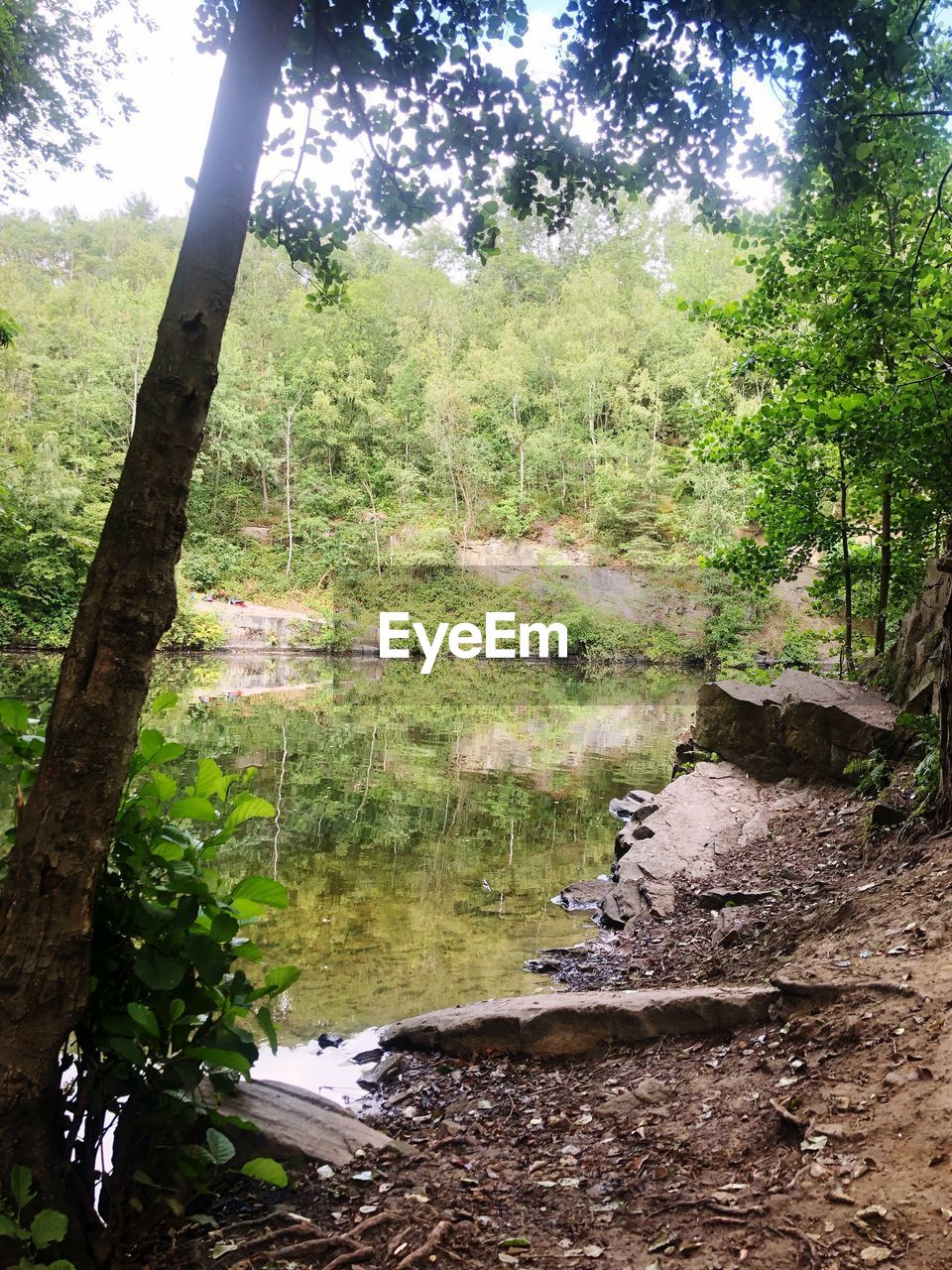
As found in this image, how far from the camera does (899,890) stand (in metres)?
4.35

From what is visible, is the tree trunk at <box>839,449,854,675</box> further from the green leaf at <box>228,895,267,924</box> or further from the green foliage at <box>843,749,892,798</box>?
the green leaf at <box>228,895,267,924</box>

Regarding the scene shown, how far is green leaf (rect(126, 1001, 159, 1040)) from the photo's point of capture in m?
2.12

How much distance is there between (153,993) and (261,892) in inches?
16.1

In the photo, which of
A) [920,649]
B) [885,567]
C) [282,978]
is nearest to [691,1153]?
[282,978]

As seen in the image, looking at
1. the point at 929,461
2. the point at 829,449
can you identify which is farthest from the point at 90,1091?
the point at 829,449

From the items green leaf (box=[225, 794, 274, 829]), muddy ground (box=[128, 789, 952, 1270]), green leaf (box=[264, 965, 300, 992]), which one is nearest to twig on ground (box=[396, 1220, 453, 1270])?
muddy ground (box=[128, 789, 952, 1270])

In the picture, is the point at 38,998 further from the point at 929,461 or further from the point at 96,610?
the point at 929,461

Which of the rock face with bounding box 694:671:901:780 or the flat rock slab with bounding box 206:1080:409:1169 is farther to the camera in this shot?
the rock face with bounding box 694:671:901:780

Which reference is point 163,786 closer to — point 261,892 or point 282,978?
point 261,892

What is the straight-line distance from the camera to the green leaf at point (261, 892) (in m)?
2.50

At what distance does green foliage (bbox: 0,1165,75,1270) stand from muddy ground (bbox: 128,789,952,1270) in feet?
1.21

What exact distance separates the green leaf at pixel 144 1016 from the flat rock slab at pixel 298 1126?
86 cm

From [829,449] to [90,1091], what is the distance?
9604mm

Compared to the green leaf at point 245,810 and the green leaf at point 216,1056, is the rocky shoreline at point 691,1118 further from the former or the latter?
the green leaf at point 245,810
